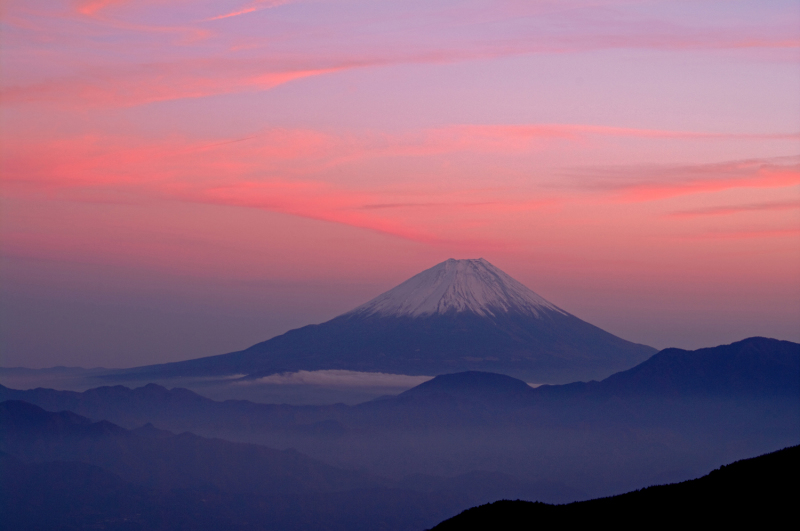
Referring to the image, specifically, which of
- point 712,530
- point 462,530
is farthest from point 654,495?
point 462,530

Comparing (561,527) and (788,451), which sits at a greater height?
(788,451)

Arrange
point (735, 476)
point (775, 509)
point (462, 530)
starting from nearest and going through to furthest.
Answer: point (775, 509) < point (735, 476) < point (462, 530)

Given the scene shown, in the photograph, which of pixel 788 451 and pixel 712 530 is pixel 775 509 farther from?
pixel 788 451

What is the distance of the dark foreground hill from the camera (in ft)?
122

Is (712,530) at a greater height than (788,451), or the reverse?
(788,451)

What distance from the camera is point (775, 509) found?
120ft

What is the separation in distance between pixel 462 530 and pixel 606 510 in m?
6.87

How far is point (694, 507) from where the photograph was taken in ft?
132

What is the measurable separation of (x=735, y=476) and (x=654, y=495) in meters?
4.10

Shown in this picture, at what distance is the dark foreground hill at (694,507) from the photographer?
37.3 meters

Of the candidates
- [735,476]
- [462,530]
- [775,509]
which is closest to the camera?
[775,509]

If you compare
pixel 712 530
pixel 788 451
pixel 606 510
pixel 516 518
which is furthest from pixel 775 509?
pixel 516 518

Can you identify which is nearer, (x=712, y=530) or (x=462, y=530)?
(x=712, y=530)

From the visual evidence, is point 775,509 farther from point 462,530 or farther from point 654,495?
point 462,530
